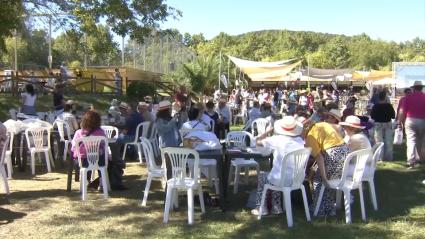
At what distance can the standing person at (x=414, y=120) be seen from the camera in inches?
370

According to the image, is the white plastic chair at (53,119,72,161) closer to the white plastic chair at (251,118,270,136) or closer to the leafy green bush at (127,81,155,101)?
the white plastic chair at (251,118,270,136)

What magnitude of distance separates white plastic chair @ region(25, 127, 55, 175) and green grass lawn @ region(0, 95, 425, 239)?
3.15ft

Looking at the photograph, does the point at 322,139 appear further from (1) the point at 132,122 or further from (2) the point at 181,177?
(1) the point at 132,122

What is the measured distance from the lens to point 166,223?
5.77 metres

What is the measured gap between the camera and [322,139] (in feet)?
19.9

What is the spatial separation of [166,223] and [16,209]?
1.97 m

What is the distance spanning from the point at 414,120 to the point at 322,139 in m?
4.12

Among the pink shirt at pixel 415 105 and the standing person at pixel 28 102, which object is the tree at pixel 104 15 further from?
the pink shirt at pixel 415 105

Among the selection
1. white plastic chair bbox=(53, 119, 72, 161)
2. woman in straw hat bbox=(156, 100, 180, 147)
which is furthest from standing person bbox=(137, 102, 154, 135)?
woman in straw hat bbox=(156, 100, 180, 147)

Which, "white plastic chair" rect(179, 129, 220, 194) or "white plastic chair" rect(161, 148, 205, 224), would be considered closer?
"white plastic chair" rect(161, 148, 205, 224)

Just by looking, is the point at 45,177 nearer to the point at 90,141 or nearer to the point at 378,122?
the point at 90,141

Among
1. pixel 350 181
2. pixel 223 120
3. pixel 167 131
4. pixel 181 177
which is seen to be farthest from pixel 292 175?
pixel 223 120

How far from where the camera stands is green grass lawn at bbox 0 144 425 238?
5.42 m

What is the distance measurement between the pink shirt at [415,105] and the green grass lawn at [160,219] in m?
2.09
